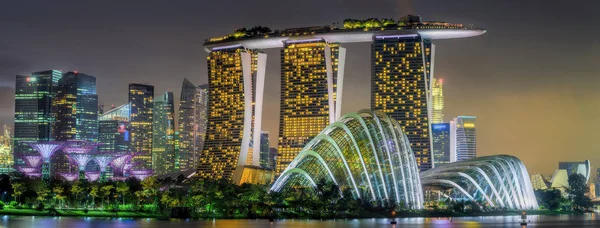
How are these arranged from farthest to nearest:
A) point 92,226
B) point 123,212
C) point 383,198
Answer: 1. point 383,198
2. point 123,212
3. point 92,226

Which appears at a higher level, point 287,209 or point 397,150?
point 397,150

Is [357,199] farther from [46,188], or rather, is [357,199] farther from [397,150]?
[46,188]

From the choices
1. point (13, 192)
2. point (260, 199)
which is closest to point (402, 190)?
point (260, 199)

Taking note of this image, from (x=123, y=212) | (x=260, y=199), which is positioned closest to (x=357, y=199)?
(x=260, y=199)

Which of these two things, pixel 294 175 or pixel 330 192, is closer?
pixel 330 192

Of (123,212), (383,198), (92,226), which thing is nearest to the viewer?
(92,226)

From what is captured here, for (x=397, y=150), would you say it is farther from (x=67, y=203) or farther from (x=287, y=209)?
(x=67, y=203)
